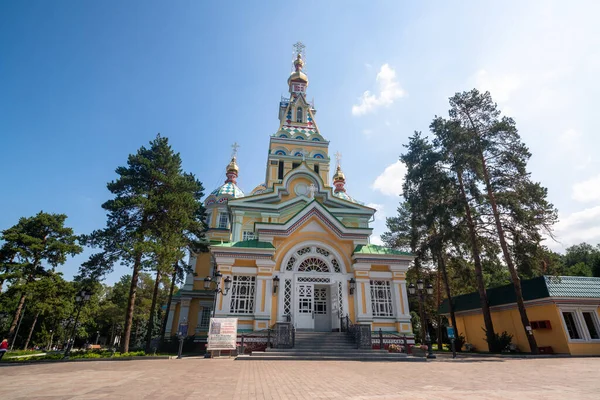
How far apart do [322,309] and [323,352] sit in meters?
4.44

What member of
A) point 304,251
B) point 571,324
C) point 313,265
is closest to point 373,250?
point 313,265

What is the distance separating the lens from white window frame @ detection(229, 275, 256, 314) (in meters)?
16.5

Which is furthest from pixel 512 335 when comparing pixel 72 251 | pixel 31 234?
pixel 31 234

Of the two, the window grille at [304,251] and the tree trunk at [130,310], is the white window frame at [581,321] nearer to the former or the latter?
the window grille at [304,251]

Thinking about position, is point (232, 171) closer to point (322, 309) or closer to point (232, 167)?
point (232, 167)

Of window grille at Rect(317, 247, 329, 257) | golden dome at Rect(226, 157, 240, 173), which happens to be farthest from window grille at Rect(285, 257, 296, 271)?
golden dome at Rect(226, 157, 240, 173)

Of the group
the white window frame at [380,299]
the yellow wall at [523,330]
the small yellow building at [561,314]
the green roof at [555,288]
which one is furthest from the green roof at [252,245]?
the yellow wall at [523,330]

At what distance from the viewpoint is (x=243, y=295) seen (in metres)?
16.8

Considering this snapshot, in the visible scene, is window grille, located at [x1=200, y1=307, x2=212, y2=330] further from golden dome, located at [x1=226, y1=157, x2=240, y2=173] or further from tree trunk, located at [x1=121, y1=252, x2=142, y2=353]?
golden dome, located at [x1=226, y1=157, x2=240, y2=173]

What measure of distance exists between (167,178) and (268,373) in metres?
14.6

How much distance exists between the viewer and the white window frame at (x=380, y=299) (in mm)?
17531

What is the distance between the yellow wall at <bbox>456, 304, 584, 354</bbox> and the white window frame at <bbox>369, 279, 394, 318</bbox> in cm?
707

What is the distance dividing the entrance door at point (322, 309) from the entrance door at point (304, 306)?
22.2 inches

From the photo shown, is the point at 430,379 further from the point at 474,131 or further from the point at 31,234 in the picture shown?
the point at 31,234
